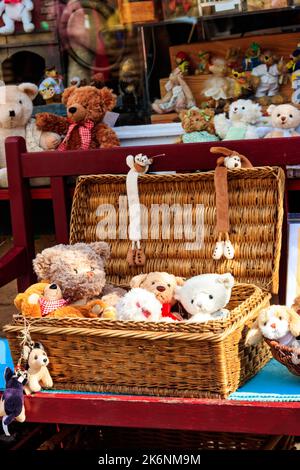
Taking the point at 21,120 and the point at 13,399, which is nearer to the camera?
the point at 13,399

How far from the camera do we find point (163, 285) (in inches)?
101

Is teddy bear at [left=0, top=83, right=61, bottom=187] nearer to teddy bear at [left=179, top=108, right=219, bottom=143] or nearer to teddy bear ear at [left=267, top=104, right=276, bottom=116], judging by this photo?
teddy bear at [left=179, top=108, right=219, bottom=143]

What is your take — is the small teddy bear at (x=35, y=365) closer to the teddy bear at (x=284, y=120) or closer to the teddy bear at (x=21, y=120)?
the teddy bear at (x=21, y=120)

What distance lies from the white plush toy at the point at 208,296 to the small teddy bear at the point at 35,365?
0.44 metres

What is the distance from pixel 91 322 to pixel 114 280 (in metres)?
0.53

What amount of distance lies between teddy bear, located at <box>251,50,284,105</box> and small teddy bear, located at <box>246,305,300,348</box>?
4.81ft

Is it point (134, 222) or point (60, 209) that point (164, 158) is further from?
point (60, 209)

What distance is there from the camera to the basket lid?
106 inches

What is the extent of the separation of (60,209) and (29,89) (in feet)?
2.43

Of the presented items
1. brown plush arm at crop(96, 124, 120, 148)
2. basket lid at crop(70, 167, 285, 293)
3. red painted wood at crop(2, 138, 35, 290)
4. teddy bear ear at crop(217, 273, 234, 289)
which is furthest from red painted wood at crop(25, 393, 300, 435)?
brown plush arm at crop(96, 124, 120, 148)

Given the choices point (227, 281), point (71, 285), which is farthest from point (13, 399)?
point (227, 281)

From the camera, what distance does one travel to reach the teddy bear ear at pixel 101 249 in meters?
2.76

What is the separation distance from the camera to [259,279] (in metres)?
2.70
